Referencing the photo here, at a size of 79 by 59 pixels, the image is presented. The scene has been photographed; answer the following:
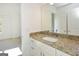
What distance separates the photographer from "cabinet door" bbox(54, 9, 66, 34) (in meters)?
1.18

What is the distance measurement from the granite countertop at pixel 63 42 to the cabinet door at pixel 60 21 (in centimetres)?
5

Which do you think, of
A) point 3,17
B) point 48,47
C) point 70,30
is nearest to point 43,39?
point 48,47

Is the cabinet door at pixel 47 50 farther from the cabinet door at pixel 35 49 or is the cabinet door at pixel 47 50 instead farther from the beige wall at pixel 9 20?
the beige wall at pixel 9 20

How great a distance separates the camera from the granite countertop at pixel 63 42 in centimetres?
109

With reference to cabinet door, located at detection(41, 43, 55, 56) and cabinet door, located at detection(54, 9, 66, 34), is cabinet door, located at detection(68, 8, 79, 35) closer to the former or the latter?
cabinet door, located at detection(54, 9, 66, 34)

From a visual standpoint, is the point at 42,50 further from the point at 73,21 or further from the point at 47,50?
the point at 73,21

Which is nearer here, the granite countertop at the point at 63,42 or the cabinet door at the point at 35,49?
the granite countertop at the point at 63,42

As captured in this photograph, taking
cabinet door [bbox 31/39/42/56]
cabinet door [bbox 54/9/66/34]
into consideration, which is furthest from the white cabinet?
cabinet door [bbox 54/9/66/34]

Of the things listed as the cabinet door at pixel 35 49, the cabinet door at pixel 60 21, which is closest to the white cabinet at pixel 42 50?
the cabinet door at pixel 35 49

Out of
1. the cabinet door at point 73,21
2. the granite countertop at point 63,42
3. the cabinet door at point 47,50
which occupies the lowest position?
the cabinet door at point 47,50

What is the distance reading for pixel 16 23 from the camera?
1199 millimetres

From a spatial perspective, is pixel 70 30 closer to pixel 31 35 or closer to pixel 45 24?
pixel 45 24

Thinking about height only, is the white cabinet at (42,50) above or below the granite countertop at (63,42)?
below

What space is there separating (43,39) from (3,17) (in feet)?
1.38
